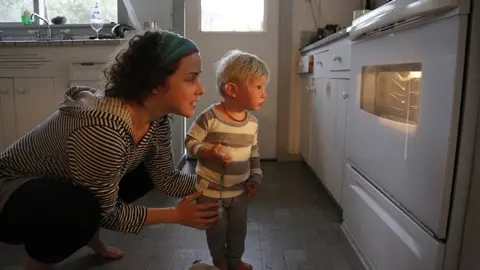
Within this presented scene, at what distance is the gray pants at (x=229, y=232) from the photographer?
140cm

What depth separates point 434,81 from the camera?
90cm

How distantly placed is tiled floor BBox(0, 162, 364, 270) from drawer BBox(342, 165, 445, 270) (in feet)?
0.45

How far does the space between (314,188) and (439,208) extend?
1664mm

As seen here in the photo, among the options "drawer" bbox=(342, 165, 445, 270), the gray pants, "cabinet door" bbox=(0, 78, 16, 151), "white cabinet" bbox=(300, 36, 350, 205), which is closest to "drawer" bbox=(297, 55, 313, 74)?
"white cabinet" bbox=(300, 36, 350, 205)

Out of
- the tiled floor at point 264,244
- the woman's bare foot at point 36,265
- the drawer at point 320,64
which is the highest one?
the drawer at point 320,64

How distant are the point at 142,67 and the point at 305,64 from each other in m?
2.03

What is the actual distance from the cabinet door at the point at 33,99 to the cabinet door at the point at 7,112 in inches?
1.5

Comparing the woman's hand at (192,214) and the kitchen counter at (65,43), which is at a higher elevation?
the kitchen counter at (65,43)

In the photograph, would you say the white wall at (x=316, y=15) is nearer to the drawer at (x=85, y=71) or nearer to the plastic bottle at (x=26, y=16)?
the drawer at (x=85, y=71)

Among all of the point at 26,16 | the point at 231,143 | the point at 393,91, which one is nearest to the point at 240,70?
the point at 231,143

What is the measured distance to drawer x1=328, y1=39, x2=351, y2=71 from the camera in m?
1.86

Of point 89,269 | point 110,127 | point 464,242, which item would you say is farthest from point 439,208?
point 89,269

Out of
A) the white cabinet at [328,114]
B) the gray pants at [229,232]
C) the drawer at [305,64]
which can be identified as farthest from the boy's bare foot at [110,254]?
the drawer at [305,64]

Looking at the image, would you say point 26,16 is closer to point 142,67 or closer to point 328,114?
point 328,114
